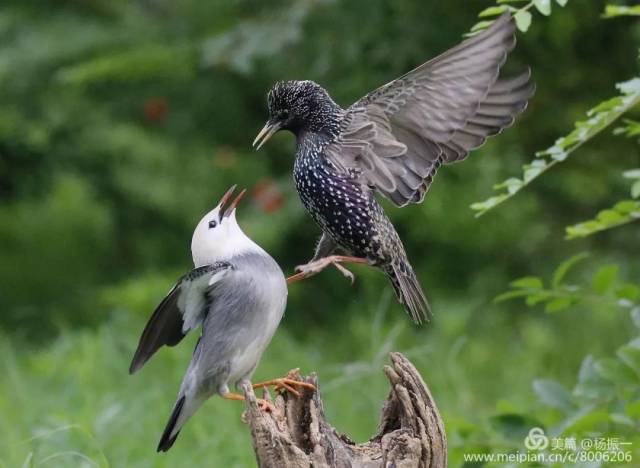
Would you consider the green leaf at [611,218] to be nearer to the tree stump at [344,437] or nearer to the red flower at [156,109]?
the tree stump at [344,437]

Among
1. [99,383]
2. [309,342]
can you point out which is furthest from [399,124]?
[309,342]

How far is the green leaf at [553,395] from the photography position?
442 cm

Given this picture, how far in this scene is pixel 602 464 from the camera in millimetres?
4250

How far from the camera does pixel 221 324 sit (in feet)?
13.3

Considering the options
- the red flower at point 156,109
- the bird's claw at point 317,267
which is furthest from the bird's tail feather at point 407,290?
the red flower at point 156,109

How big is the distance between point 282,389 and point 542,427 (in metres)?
1.18

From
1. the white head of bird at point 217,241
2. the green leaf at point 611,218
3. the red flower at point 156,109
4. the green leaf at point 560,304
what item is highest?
the red flower at point 156,109

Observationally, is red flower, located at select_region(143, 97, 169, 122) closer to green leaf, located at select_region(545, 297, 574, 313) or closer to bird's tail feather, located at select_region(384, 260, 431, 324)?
bird's tail feather, located at select_region(384, 260, 431, 324)

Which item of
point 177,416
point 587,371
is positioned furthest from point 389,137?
point 177,416

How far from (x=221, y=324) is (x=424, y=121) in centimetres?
107

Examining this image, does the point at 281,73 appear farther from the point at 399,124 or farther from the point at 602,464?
the point at 602,464

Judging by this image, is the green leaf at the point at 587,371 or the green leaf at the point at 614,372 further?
the green leaf at the point at 587,371

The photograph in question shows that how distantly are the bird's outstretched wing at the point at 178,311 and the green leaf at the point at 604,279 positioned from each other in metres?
1.36

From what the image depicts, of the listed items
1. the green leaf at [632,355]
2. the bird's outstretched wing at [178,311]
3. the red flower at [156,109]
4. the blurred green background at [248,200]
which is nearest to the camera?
the bird's outstretched wing at [178,311]
